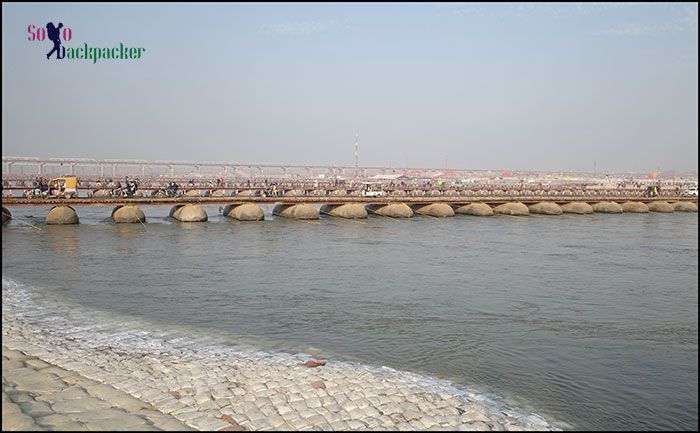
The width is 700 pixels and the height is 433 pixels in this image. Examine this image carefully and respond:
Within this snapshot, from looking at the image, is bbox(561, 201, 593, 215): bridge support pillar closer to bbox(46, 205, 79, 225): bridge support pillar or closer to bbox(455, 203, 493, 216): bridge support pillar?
bbox(455, 203, 493, 216): bridge support pillar

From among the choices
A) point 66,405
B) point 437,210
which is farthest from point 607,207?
point 66,405

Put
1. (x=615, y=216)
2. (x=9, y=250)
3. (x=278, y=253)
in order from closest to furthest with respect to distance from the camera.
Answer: (x=9, y=250)
(x=278, y=253)
(x=615, y=216)

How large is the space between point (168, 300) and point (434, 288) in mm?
9396

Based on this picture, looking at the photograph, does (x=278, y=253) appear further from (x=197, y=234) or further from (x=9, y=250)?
(x=9, y=250)

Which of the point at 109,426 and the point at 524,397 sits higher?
the point at 109,426

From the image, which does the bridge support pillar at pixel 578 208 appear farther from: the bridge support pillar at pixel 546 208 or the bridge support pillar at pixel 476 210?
the bridge support pillar at pixel 476 210

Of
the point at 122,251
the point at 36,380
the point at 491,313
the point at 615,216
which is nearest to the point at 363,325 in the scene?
the point at 491,313

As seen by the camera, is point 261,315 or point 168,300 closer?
point 261,315

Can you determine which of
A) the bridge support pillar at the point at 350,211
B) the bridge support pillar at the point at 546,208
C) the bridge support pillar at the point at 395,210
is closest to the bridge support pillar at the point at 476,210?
the bridge support pillar at the point at 546,208

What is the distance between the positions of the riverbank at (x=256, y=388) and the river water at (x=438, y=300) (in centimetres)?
102

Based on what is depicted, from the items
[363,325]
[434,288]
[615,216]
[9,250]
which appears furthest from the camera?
[615,216]

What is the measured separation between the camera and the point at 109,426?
6.94 m

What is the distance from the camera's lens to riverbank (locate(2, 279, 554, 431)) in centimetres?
772

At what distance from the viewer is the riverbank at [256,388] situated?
772 cm
